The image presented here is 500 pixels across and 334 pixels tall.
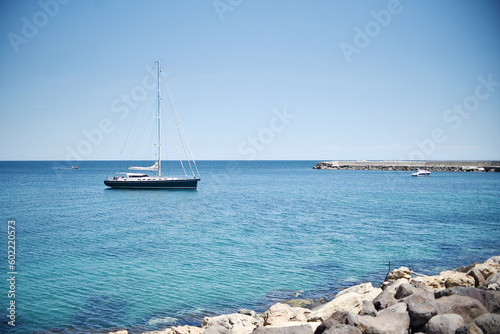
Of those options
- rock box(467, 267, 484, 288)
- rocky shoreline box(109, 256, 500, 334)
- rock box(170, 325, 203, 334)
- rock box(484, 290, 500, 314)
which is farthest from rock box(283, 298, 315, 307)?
rock box(484, 290, 500, 314)

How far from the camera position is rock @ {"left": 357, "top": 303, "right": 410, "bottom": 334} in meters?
7.98

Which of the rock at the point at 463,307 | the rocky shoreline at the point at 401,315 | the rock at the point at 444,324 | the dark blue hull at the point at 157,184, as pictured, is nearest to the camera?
the rock at the point at 444,324

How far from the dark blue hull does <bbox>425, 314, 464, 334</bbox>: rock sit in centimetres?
5299

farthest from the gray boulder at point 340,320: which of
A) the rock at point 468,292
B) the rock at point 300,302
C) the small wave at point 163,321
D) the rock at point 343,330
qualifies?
the small wave at point 163,321

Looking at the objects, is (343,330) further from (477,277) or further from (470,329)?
(477,277)

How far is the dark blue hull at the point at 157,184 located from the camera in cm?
5888

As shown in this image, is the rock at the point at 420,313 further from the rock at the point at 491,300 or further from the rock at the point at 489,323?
the rock at the point at 491,300

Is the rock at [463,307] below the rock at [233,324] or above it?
above

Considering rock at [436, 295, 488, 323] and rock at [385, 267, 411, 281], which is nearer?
rock at [436, 295, 488, 323]

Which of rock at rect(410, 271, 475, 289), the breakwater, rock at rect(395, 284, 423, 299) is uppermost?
the breakwater

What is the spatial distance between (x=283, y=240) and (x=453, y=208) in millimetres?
26317

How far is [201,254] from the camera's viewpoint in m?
22.1

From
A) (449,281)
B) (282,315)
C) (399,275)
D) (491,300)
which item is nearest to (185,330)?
(282,315)

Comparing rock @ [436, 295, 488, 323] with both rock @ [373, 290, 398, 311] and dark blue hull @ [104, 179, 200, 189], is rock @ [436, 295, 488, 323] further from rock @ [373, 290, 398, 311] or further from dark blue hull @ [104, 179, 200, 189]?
dark blue hull @ [104, 179, 200, 189]
